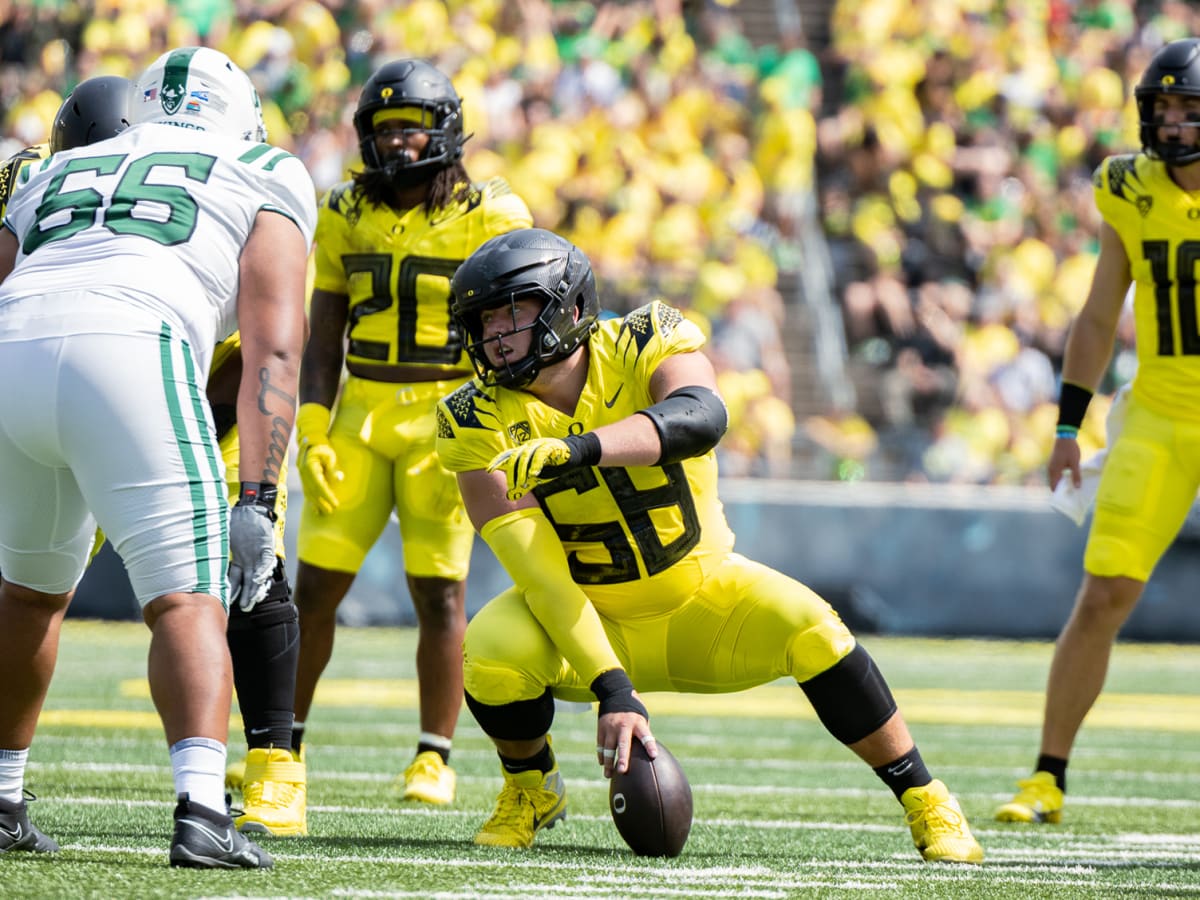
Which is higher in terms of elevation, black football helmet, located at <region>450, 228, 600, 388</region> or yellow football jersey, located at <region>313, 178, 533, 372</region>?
black football helmet, located at <region>450, 228, 600, 388</region>

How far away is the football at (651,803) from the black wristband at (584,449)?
0.58 meters

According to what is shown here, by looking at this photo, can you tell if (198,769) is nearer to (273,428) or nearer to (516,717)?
(273,428)

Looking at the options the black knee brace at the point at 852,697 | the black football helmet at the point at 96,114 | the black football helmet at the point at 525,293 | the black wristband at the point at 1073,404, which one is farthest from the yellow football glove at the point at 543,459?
Answer: the black wristband at the point at 1073,404

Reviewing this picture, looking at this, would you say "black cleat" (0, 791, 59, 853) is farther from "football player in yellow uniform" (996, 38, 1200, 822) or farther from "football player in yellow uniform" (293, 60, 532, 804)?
"football player in yellow uniform" (996, 38, 1200, 822)

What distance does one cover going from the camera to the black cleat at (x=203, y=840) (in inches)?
121

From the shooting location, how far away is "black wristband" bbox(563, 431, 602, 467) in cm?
350

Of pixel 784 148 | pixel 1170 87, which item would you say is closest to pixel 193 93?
pixel 1170 87

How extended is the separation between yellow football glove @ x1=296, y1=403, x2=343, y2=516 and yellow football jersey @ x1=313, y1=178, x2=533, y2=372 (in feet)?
0.76

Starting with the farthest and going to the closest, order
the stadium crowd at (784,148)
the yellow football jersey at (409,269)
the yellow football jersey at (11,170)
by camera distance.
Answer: the stadium crowd at (784,148) < the yellow football jersey at (409,269) < the yellow football jersey at (11,170)

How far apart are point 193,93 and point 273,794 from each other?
5.04 feet

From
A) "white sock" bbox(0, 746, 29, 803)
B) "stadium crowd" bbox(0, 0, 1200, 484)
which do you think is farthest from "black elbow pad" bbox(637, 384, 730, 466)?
"stadium crowd" bbox(0, 0, 1200, 484)

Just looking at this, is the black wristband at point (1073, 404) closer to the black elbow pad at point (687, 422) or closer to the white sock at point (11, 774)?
the black elbow pad at point (687, 422)

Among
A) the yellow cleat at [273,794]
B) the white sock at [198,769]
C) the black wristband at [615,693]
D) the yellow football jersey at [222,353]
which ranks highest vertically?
the yellow football jersey at [222,353]

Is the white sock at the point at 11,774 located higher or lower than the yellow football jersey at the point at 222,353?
lower
